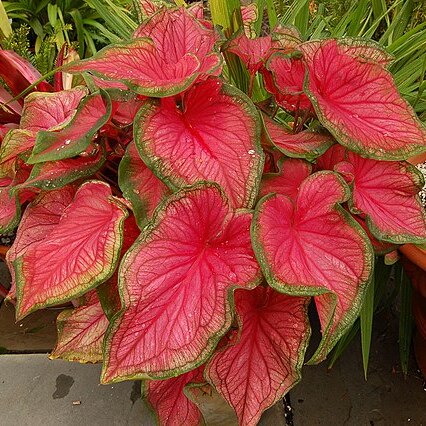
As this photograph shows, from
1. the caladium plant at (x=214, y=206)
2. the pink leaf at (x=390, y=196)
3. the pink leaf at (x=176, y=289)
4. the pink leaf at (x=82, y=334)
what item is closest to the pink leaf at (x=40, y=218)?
the caladium plant at (x=214, y=206)

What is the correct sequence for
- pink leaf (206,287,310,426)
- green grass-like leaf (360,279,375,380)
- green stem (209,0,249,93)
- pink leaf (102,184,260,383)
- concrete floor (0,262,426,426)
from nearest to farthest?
pink leaf (102,184,260,383)
pink leaf (206,287,310,426)
green stem (209,0,249,93)
green grass-like leaf (360,279,375,380)
concrete floor (0,262,426,426)

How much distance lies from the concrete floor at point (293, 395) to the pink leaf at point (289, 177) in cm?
64

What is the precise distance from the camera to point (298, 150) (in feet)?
2.52

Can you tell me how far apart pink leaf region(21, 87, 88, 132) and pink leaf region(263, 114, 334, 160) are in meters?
0.32

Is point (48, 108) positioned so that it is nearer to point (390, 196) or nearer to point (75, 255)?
point (75, 255)

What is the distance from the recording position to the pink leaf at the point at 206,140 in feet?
2.34

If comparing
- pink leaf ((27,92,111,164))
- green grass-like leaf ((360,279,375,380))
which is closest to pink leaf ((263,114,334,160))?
pink leaf ((27,92,111,164))

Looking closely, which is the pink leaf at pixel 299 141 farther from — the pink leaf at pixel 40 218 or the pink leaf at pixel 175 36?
the pink leaf at pixel 40 218

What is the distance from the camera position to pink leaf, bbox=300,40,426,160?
30.0 inches

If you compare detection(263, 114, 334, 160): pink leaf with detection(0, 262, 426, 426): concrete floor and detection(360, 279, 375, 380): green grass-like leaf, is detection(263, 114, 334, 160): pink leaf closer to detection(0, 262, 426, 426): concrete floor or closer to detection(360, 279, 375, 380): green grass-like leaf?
detection(360, 279, 375, 380): green grass-like leaf

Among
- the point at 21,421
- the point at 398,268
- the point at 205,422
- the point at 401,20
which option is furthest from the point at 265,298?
the point at 401,20

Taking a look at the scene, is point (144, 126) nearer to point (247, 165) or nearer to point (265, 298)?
point (247, 165)

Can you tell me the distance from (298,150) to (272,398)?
0.34 meters

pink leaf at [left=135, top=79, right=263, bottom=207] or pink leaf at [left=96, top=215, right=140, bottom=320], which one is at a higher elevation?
pink leaf at [left=135, top=79, right=263, bottom=207]
